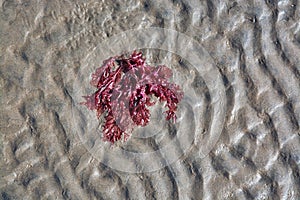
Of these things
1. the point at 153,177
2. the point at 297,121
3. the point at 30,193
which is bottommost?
the point at 30,193

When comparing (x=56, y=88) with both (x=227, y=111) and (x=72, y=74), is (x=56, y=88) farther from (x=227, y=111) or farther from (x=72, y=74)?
(x=227, y=111)

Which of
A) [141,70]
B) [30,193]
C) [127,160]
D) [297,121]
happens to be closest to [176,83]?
[141,70]

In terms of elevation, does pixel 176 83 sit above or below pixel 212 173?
above
